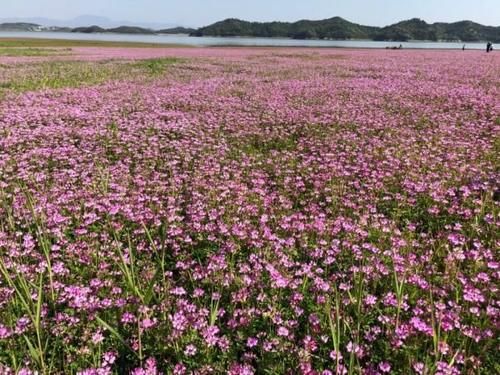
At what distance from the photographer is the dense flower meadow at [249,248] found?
3.54 metres

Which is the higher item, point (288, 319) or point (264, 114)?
point (264, 114)

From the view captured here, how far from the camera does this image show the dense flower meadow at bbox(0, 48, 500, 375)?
3.54 metres

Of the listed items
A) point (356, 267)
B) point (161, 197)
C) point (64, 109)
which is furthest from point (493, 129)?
point (64, 109)

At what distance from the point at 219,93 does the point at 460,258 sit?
51.8ft

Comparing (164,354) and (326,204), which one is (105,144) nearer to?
(326,204)

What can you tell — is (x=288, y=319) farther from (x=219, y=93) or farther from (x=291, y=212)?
(x=219, y=93)

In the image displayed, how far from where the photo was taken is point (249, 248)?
5.27m

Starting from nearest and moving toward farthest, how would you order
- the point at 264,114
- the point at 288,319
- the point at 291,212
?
the point at 288,319 < the point at 291,212 < the point at 264,114

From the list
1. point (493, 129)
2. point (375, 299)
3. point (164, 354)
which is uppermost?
point (493, 129)

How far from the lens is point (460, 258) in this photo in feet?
15.8

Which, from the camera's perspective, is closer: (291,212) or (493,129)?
(291,212)

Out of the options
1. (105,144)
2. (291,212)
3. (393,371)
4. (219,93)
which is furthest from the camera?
(219,93)

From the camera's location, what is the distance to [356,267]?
4707mm

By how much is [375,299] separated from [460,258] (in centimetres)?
156
